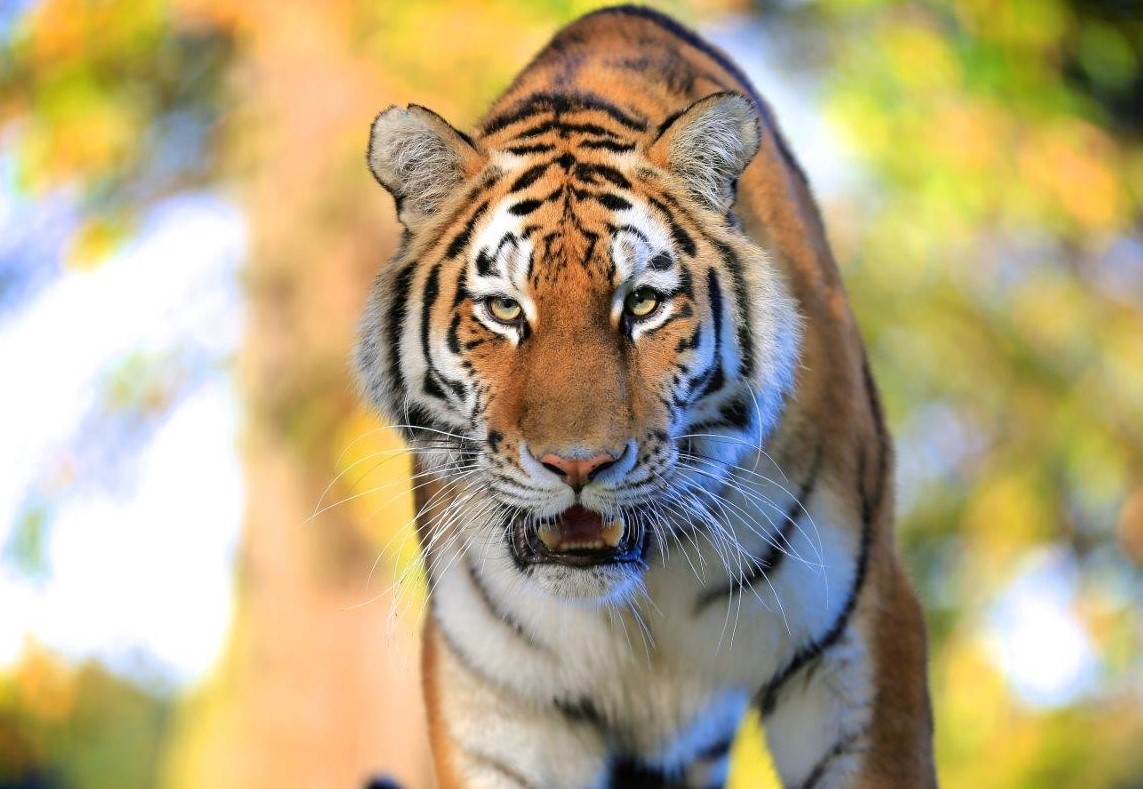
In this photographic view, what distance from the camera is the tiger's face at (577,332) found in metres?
2.35

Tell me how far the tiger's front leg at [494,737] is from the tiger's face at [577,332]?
310 mm

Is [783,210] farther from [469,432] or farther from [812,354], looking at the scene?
[469,432]

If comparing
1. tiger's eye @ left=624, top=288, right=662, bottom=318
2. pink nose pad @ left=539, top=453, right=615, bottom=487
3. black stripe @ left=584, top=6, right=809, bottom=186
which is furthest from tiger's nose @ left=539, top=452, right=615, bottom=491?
black stripe @ left=584, top=6, right=809, bottom=186

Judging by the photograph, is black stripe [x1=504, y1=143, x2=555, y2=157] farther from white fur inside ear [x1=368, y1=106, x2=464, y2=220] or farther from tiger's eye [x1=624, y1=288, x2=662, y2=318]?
tiger's eye [x1=624, y1=288, x2=662, y2=318]

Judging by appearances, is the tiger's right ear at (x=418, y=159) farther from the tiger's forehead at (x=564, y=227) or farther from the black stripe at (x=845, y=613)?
the black stripe at (x=845, y=613)

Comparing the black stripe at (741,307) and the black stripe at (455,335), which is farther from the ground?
the black stripe at (741,307)

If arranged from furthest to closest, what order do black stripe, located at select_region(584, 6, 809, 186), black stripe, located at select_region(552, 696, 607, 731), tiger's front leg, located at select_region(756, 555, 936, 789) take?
1. black stripe, located at select_region(584, 6, 809, 186)
2. black stripe, located at select_region(552, 696, 607, 731)
3. tiger's front leg, located at select_region(756, 555, 936, 789)

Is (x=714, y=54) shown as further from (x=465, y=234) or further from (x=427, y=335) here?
(x=427, y=335)

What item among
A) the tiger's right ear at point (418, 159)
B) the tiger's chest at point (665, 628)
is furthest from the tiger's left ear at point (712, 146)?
the tiger's chest at point (665, 628)

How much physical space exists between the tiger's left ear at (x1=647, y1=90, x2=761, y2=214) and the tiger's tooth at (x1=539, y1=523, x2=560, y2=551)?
2.03 feet

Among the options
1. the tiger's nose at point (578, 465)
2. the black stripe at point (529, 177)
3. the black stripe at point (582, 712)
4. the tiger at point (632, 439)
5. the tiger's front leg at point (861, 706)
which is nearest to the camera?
the tiger's nose at point (578, 465)

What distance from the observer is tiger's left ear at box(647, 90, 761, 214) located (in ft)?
8.16

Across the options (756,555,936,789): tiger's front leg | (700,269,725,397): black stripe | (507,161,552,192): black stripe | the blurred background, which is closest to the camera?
(700,269,725,397): black stripe

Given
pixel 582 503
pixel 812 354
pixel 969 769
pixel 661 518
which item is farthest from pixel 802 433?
pixel 969 769
